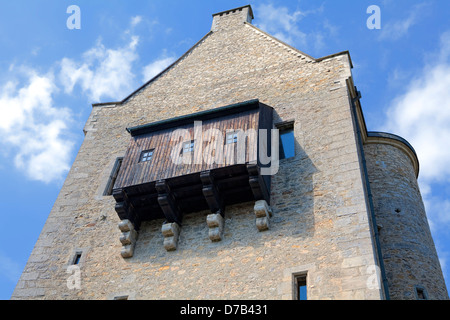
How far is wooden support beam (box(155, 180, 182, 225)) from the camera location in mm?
13711

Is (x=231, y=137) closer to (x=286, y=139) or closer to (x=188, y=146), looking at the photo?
(x=188, y=146)

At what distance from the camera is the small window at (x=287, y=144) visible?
14.7 metres

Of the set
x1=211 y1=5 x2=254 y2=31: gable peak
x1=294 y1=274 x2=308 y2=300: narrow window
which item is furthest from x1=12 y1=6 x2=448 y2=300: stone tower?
x1=211 y1=5 x2=254 y2=31: gable peak

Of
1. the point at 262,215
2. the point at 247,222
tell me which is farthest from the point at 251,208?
the point at 262,215

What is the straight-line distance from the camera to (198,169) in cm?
1371

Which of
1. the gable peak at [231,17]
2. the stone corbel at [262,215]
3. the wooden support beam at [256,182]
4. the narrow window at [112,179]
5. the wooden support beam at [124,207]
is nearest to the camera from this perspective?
the stone corbel at [262,215]

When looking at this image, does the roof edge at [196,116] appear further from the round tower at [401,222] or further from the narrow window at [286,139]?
the round tower at [401,222]

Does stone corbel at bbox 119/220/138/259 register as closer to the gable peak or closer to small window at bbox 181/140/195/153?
small window at bbox 181/140/195/153

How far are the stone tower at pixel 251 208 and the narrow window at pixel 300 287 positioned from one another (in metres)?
0.02

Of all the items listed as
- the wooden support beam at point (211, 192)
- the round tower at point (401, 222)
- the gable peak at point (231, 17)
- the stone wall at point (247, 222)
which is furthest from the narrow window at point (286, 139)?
the gable peak at point (231, 17)

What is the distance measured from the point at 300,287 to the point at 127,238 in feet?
15.8

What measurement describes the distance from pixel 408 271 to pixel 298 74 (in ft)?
22.7

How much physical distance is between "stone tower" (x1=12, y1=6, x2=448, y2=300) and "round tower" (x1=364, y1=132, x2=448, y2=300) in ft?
0.13
